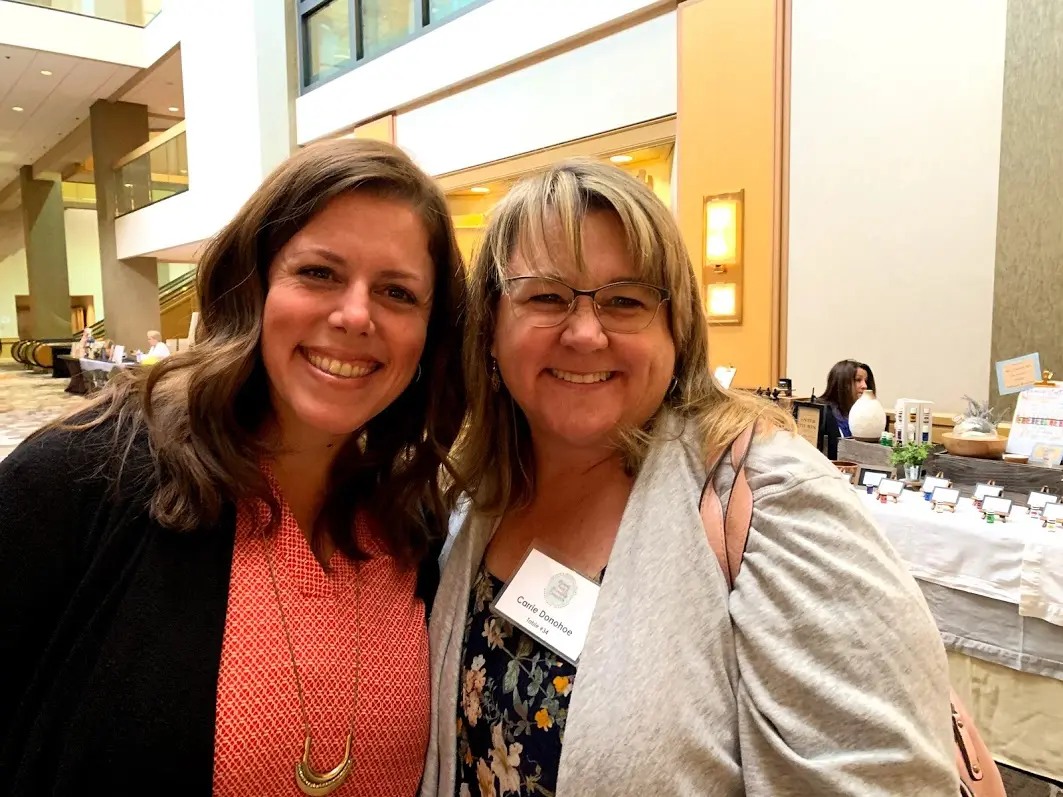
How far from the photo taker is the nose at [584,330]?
3.62ft

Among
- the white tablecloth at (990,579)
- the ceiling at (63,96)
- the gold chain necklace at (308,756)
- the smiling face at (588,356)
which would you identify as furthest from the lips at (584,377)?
the ceiling at (63,96)

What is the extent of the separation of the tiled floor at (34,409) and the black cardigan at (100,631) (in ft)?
0.65

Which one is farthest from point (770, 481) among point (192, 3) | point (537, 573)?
point (192, 3)

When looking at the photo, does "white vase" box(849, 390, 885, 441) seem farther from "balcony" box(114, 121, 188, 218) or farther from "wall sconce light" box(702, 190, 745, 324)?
"balcony" box(114, 121, 188, 218)

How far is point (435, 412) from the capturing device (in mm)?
1403

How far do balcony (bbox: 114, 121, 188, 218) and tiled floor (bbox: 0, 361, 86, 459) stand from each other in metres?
3.90

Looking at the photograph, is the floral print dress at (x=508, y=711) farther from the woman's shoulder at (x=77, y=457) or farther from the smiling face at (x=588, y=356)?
the woman's shoulder at (x=77, y=457)

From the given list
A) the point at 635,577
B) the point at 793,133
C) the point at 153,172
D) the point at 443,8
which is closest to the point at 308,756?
the point at 635,577

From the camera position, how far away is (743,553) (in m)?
0.96

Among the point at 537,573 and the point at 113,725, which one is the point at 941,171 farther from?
the point at 113,725

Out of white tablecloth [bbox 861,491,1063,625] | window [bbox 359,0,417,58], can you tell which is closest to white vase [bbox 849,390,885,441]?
white tablecloth [bbox 861,491,1063,625]

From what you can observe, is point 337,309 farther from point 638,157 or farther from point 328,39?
point 328,39

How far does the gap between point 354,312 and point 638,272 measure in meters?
0.44

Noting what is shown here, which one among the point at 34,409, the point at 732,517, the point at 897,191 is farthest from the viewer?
the point at 34,409
